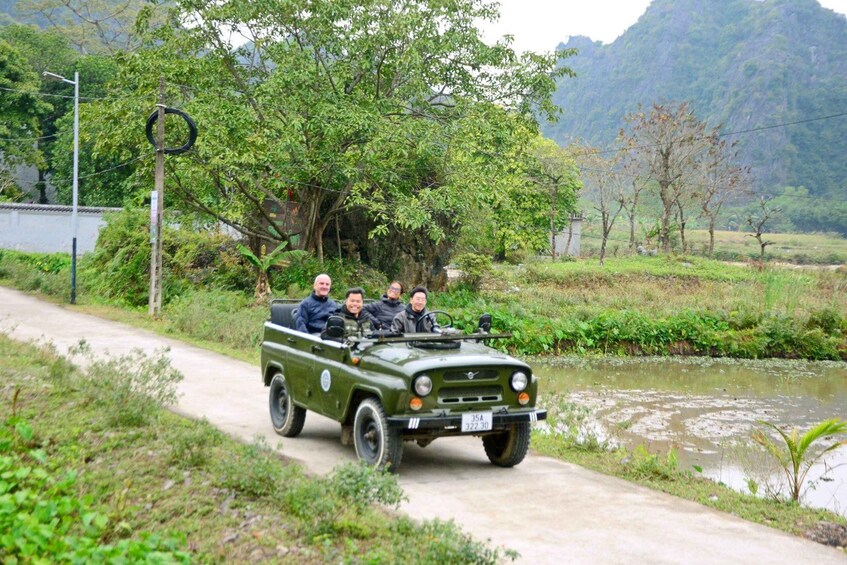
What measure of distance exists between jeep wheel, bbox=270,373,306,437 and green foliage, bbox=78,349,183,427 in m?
1.13

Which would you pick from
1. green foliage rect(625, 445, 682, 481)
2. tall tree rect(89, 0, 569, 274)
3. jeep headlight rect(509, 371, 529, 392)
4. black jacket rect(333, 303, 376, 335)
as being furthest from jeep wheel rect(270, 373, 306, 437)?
tall tree rect(89, 0, 569, 274)

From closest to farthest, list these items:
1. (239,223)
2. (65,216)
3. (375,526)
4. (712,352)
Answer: (375,526)
(712,352)
(239,223)
(65,216)

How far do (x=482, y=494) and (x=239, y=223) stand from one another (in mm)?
19971

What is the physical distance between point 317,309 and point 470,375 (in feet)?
9.04

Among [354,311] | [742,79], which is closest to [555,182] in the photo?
[354,311]

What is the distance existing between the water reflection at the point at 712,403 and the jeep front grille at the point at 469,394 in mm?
3016

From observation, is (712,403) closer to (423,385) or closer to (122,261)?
(423,385)

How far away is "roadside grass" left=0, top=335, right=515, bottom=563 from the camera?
21.3 ft

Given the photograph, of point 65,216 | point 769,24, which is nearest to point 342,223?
point 65,216

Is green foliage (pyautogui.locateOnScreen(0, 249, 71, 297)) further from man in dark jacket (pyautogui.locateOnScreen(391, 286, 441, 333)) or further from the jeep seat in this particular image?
man in dark jacket (pyautogui.locateOnScreen(391, 286, 441, 333))

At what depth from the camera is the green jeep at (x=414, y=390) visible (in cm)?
876

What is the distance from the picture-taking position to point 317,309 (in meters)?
11.1

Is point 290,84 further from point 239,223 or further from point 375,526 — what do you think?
point 375,526

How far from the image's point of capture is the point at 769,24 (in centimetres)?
12269
